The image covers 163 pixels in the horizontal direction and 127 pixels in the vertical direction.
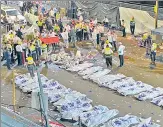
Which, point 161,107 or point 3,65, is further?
point 3,65

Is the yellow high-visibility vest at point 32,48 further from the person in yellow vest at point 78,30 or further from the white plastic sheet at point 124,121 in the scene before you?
the white plastic sheet at point 124,121

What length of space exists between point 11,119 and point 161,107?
27.7 ft

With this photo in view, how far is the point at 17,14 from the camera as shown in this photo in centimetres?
3872

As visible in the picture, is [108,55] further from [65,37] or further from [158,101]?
[158,101]

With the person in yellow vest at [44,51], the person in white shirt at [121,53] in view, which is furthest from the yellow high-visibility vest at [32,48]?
the person in white shirt at [121,53]

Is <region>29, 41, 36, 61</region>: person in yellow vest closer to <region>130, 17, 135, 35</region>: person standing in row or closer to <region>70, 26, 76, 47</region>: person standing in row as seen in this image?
<region>70, 26, 76, 47</region>: person standing in row

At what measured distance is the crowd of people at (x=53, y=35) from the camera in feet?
85.0

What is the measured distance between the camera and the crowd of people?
25.9m

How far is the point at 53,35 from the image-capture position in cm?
2959

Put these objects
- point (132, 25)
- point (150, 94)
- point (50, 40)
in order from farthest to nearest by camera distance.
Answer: point (132, 25)
point (50, 40)
point (150, 94)

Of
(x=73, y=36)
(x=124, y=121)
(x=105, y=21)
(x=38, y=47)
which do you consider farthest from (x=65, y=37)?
(x=124, y=121)

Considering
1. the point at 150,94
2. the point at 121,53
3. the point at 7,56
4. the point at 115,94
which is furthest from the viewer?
the point at 7,56

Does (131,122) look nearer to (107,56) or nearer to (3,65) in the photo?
(107,56)

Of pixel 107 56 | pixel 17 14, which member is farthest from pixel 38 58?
pixel 17 14
